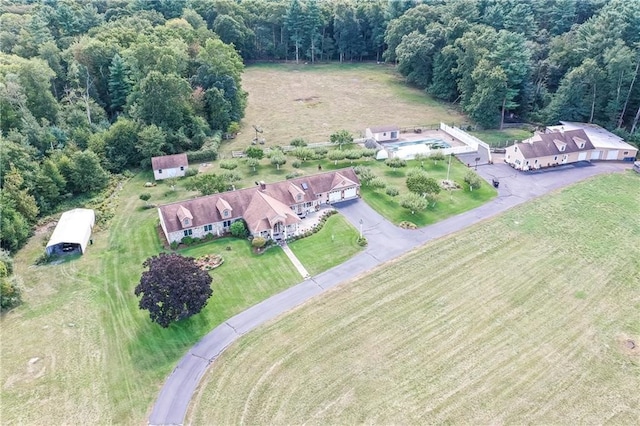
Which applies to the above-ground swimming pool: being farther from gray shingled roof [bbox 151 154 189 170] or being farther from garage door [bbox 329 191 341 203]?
gray shingled roof [bbox 151 154 189 170]

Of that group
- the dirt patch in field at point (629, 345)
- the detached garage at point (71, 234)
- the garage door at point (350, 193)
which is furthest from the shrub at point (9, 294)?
the dirt patch in field at point (629, 345)

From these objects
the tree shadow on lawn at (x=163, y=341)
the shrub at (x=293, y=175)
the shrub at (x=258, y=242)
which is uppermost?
the shrub at (x=293, y=175)

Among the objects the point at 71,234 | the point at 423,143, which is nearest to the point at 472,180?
the point at 423,143

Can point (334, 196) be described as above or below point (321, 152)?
below

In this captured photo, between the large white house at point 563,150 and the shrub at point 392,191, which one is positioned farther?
the large white house at point 563,150

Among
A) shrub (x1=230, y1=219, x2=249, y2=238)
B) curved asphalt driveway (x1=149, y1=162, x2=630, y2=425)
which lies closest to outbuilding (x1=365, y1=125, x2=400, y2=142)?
curved asphalt driveway (x1=149, y1=162, x2=630, y2=425)

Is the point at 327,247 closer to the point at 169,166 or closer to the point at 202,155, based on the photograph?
the point at 169,166

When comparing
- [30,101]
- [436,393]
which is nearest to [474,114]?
[436,393]

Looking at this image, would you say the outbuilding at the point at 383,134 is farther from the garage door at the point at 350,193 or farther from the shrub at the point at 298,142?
the garage door at the point at 350,193
